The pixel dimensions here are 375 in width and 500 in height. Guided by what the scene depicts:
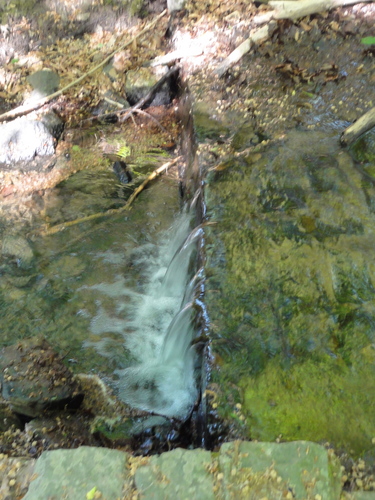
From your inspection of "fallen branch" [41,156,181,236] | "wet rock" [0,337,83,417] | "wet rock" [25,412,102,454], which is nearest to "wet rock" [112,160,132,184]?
"fallen branch" [41,156,181,236]

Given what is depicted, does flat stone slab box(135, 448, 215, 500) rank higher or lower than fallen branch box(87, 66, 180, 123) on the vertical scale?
lower

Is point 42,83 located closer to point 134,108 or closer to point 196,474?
point 134,108

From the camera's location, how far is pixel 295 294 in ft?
10.6

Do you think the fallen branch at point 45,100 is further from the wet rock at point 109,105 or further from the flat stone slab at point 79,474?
the flat stone slab at point 79,474

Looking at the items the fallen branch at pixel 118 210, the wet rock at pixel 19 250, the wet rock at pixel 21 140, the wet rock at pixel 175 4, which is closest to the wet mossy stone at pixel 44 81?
the wet rock at pixel 21 140

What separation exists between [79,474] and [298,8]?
635cm

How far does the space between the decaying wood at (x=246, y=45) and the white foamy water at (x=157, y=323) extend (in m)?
2.27

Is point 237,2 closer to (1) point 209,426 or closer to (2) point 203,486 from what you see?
(1) point 209,426

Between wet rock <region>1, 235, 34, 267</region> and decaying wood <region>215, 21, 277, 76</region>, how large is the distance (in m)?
3.45

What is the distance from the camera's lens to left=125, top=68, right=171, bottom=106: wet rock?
6.32m

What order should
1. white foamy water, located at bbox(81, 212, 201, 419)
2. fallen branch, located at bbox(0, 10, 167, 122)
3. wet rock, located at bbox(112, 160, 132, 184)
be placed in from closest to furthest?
white foamy water, located at bbox(81, 212, 201, 419) < wet rock, located at bbox(112, 160, 132, 184) < fallen branch, located at bbox(0, 10, 167, 122)

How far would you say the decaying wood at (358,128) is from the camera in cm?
426

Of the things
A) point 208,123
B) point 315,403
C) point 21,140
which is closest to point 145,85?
point 208,123

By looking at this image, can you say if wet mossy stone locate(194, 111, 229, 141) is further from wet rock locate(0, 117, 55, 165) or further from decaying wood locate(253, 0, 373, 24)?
wet rock locate(0, 117, 55, 165)
